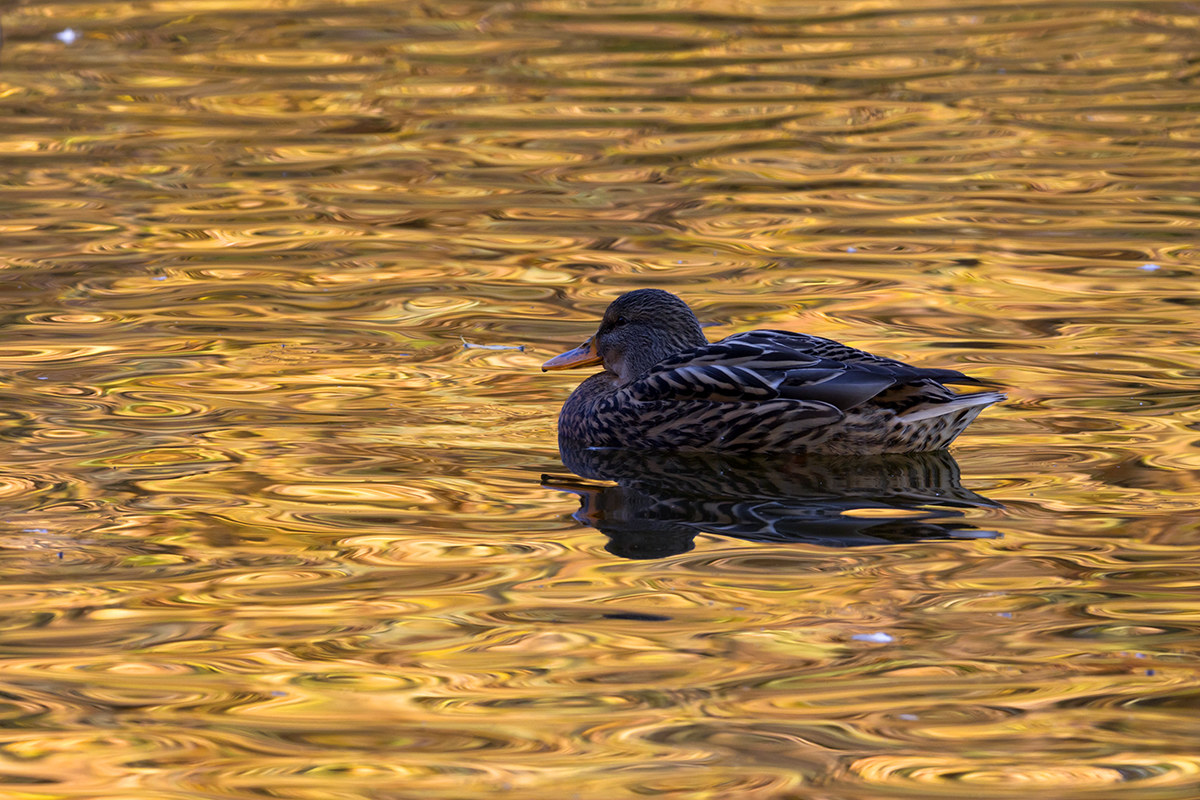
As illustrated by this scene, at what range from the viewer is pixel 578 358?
8047mm

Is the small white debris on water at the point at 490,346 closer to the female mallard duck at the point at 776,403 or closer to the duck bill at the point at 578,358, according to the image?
the duck bill at the point at 578,358

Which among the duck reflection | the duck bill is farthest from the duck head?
the duck reflection

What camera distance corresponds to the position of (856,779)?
4426 mm

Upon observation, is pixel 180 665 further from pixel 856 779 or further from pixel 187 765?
pixel 856 779

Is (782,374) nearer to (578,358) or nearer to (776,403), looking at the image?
(776,403)

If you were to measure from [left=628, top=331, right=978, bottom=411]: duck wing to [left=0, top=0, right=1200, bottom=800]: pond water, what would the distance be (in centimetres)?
28

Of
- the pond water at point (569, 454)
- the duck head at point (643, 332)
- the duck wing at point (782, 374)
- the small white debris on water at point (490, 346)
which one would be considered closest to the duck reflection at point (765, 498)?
the pond water at point (569, 454)

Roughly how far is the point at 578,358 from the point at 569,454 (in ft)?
2.77

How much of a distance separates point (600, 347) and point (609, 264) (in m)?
2.20

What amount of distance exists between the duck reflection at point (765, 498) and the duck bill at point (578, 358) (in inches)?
28.5

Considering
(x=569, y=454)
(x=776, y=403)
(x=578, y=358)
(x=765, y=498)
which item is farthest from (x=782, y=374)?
(x=578, y=358)

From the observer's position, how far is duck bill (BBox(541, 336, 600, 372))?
8023 millimetres

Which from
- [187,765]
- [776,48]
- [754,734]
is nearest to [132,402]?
[187,765]

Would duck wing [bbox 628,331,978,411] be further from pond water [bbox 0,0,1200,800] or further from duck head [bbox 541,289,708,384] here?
duck head [bbox 541,289,708,384]
